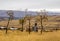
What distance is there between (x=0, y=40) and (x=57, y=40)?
479cm

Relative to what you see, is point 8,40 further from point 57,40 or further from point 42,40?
point 57,40

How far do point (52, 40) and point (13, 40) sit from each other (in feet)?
10.7

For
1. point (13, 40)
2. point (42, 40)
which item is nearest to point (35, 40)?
point (42, 40)

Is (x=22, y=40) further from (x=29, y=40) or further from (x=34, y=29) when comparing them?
(x=34, y=29)

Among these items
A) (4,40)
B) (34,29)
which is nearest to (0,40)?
(4,40)

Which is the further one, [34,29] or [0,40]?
[34,29]

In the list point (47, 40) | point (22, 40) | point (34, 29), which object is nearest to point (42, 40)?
point (47, 40)

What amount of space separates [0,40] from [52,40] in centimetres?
435

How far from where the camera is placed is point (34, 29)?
34719 mm

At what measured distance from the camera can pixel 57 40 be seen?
1875 centimetres

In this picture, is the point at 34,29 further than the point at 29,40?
Yes

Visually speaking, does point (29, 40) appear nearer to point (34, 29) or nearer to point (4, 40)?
point (4, 40)

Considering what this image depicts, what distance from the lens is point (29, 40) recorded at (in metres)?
18.7

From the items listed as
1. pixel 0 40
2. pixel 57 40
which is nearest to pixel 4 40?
pixel 0 40
